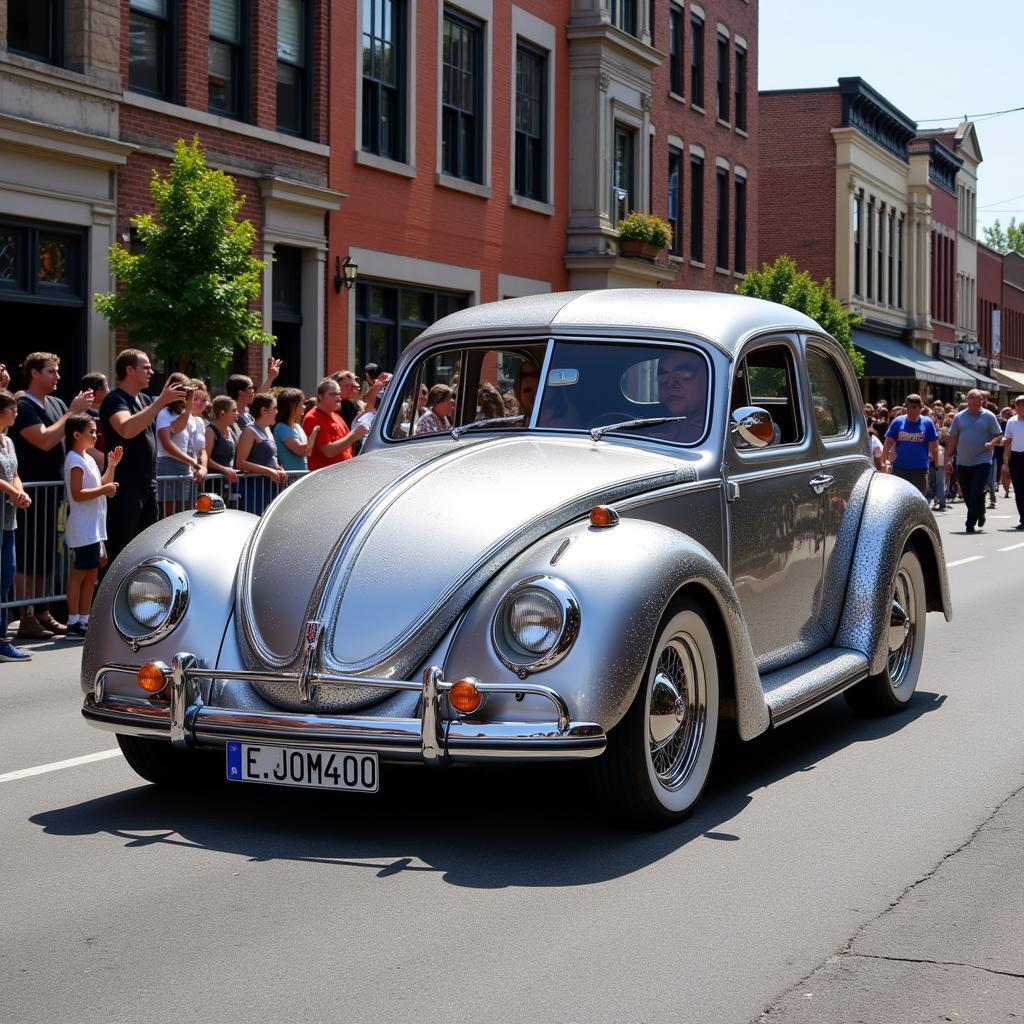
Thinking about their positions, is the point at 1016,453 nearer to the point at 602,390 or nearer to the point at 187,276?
the point at 187,276

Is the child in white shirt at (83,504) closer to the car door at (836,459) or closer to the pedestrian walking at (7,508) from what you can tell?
the pedestrian walking at (7,508)

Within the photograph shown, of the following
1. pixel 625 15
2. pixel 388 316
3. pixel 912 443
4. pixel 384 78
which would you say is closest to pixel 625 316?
pixel 912 443

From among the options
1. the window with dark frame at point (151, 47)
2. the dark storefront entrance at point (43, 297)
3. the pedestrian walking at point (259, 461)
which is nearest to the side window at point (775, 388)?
the pedestrian walking at point (259, 461)

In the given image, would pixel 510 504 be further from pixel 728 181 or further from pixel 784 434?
pixel 728 181

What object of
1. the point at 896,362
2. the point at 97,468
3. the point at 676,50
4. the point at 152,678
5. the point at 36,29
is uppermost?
the point at 676,50

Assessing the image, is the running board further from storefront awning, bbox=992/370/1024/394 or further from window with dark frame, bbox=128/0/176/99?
storefront awning, bbox=992/370/1024/394

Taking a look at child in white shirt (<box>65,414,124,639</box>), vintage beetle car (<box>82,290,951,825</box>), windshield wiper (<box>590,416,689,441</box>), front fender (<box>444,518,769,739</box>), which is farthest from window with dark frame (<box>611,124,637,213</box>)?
front fender (<box>444,518,769,739</box>)

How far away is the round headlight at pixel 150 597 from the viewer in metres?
5.98

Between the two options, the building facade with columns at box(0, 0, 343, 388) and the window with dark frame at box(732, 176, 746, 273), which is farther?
the window with dark frame at box(732, 176, 746, 273)

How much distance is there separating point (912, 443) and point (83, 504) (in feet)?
40.1

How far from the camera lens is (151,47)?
19047 millimetres

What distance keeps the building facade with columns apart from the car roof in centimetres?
1021

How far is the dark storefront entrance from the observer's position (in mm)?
16938

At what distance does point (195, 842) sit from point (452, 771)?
1355mm
